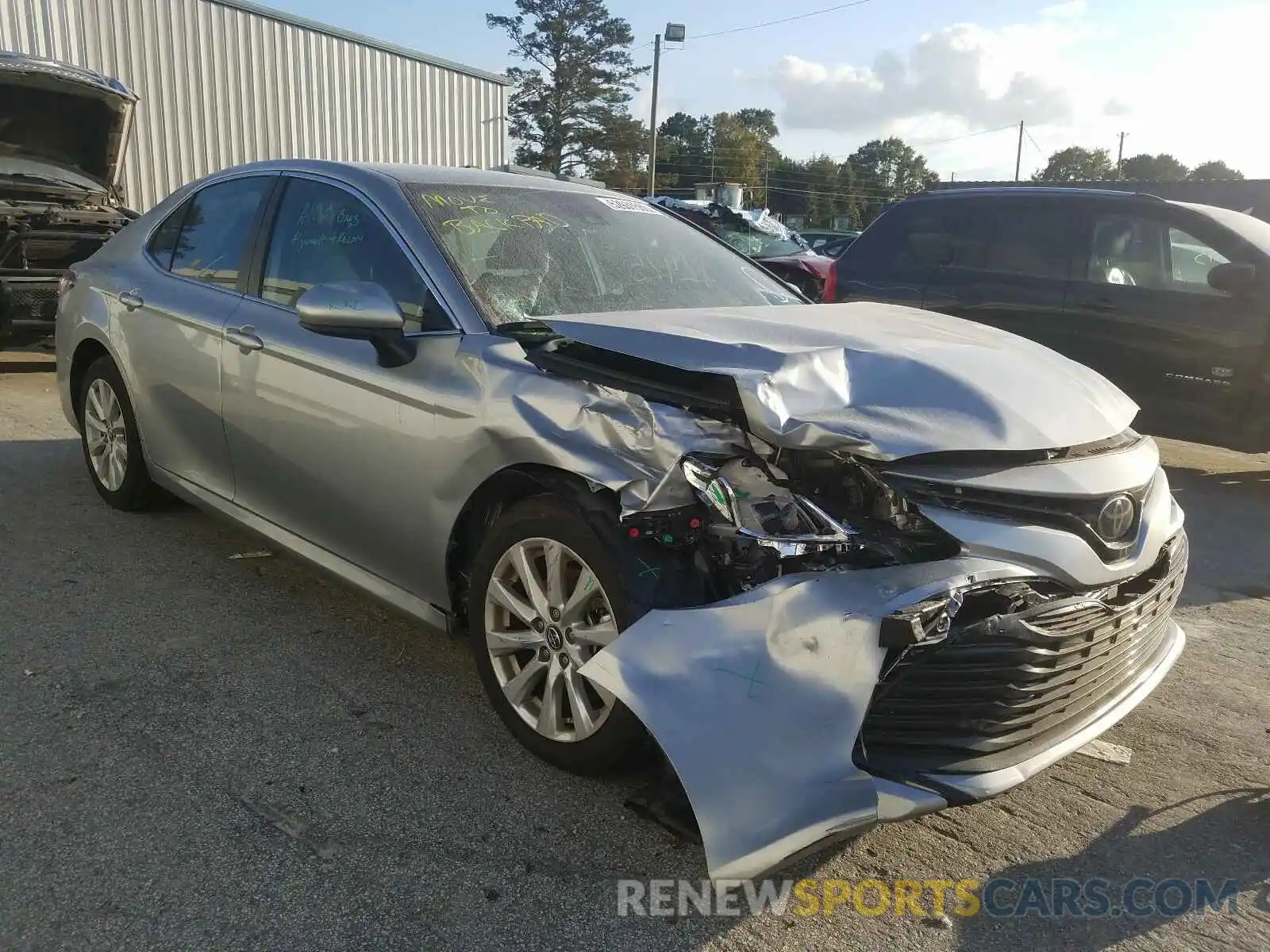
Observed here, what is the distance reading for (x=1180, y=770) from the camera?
301cm

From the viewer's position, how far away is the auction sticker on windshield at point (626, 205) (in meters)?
4.00

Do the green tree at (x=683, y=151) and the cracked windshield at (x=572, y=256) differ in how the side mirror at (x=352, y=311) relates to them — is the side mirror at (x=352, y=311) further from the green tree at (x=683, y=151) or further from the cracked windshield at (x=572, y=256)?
the green tree at (x=683, y=151)

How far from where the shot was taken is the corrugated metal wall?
1412 cm

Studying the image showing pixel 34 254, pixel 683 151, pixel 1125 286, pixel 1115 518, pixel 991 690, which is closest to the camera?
pixel 991 690

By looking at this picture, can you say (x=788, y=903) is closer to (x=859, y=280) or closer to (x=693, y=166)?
(x=859, y=280)

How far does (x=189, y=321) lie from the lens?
4.09 metres

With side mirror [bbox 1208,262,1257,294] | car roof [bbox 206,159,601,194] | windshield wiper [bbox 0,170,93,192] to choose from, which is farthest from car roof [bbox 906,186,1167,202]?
windshield wiper [bbox 0,170,93,192]

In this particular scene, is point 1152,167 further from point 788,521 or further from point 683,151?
point 788,521

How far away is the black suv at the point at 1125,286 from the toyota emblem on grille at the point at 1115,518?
4.19 meters

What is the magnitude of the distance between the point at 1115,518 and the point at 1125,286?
481 cm

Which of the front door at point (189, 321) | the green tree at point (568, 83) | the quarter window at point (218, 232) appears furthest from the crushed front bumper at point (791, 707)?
the green tree at point (568, 83)

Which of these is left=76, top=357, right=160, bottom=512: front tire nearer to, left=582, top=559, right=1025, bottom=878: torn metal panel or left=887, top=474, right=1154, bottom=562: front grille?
left=582, top=559, right=1025, bottom=878: torn metal panel

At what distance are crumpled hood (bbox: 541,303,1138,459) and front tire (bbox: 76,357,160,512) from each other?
2804 mm

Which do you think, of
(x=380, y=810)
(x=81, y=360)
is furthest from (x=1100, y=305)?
(x=81, y=360)
